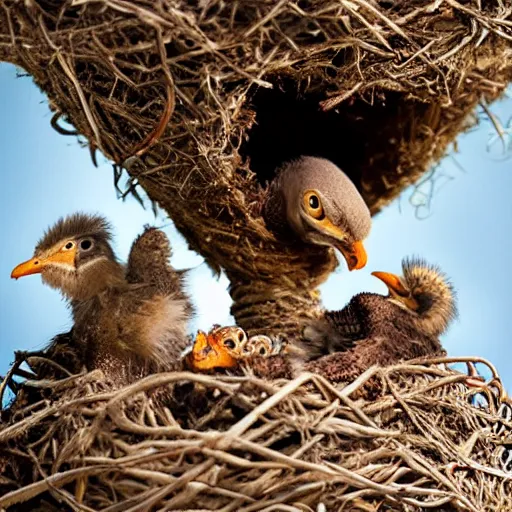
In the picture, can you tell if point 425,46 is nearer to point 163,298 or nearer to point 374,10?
point 374,10

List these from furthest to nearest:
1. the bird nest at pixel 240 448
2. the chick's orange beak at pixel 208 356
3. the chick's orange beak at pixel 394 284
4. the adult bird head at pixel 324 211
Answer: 1. the chick's orange beak at pixel 394 284
2. the adult bird head at pixel 324 211
3. the chick's orange beak at pixel 208 356
4. the bird nest at pixel 240 448

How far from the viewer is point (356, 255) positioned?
6.75ft

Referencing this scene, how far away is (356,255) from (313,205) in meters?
0.13

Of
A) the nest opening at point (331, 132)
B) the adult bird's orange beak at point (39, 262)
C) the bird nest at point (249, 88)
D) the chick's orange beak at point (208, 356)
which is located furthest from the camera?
the nest opening at point (331, 132)

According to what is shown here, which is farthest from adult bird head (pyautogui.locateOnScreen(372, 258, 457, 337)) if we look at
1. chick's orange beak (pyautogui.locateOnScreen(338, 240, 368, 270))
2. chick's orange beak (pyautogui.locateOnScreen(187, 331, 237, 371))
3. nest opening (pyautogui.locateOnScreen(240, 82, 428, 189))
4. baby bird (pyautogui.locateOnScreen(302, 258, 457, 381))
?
chick's orange beak (pyautogui.locateOnScreen(187, 331, 237, 371))

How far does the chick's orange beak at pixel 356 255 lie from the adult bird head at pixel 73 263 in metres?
0.42

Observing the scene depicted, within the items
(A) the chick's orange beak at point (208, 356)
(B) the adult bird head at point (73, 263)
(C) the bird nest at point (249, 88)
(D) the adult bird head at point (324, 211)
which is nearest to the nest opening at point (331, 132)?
(C) the bird nest at point (249, 88)

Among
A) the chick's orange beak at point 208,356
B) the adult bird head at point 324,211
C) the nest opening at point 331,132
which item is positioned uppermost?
the nest opening at point 331,132

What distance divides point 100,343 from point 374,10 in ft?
2.35

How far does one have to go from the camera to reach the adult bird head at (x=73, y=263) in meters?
1.96

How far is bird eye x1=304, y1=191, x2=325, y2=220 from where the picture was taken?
2.09 metres

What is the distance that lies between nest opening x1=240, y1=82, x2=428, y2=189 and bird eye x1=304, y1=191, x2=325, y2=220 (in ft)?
0.65

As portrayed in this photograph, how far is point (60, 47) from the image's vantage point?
1.72 m

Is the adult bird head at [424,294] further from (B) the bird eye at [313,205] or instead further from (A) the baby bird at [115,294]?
(A) the baby bird at [115,294]
